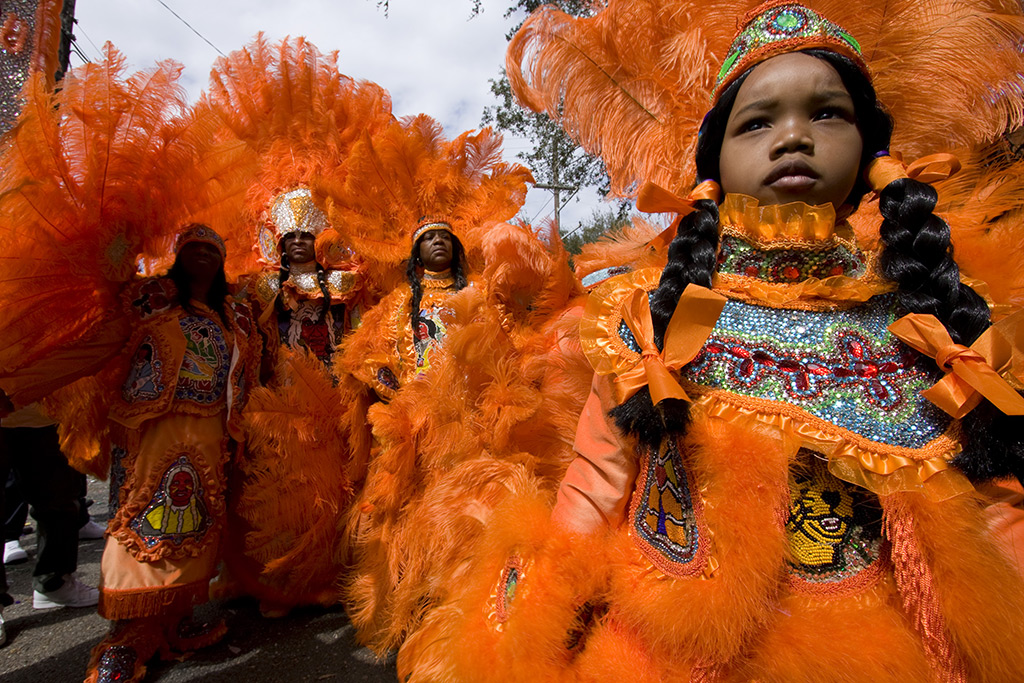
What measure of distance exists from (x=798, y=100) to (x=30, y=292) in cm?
266

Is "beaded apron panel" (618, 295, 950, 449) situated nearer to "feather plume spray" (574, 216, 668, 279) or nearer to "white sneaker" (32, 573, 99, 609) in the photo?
"feather plume spray" (574, 216, 668, 279)

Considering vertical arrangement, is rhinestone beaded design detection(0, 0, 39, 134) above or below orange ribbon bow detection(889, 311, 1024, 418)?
above

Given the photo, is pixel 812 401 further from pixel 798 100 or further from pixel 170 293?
pixel 170 293

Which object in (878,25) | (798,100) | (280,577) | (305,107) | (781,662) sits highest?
(305,107)

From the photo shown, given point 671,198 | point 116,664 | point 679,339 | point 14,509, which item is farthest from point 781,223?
point 14,509

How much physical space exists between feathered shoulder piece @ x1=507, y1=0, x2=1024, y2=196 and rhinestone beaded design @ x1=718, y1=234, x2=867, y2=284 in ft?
1.48

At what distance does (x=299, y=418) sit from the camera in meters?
3.12

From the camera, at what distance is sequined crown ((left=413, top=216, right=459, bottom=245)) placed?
11.3ft

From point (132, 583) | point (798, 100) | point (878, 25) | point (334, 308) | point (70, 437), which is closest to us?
point (798, 100)

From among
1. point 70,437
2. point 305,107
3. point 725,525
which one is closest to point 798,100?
point 725,525

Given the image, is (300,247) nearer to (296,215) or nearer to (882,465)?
(296,215)

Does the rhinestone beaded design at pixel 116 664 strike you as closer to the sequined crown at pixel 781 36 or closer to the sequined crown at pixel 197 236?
the sequined crown at pixel 197 236

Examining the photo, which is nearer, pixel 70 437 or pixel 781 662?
pixel 781 662

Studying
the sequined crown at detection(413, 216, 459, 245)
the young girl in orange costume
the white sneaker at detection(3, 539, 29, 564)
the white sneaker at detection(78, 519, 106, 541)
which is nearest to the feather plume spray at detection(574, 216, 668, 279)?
the young girl in orange costume
